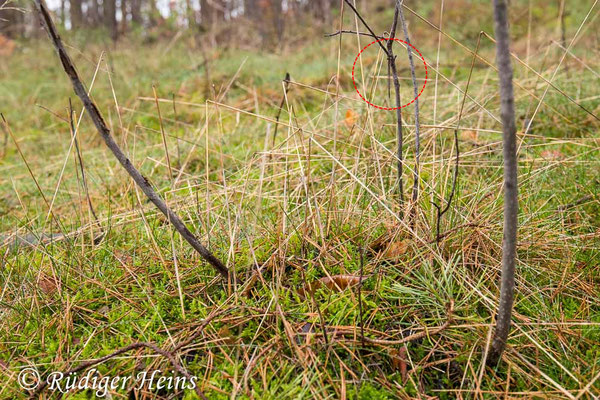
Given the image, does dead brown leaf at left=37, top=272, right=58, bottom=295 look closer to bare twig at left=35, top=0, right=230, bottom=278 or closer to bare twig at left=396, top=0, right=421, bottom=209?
bare twig at left=35, top=0, right=230, bottom=278

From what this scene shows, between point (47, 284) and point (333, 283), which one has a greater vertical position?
point (333, 283)

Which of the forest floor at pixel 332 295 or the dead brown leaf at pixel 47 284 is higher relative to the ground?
the forest floor at pixel 332 295

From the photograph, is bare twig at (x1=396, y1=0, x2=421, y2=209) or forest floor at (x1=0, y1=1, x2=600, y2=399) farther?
bare twig at (x1=396, y1=0, x2=421, y2=209)

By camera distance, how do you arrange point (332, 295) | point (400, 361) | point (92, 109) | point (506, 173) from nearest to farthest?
point (506, 173), point (92, 109), point (400, 361), point (332, 295)

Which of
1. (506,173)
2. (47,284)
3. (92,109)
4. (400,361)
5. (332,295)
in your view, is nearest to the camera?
(506,173)

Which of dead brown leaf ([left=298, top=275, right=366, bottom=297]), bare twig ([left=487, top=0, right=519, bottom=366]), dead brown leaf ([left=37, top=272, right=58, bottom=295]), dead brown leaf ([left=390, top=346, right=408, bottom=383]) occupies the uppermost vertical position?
bare twig ([left=487, top=0, right=519, bottom=366])

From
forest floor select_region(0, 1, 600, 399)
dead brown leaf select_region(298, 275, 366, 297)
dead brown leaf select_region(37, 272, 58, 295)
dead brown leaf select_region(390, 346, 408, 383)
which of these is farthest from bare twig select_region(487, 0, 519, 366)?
dead brown leaf select_region(37, 272, 58, 295)

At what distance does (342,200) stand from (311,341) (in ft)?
2.81

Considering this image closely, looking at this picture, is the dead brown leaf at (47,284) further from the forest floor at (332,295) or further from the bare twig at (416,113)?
the bare twig at (416,113)

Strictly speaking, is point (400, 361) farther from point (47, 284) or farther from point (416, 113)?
point (47, 284)

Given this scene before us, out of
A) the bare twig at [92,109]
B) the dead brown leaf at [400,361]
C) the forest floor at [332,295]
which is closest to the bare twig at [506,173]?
the forest floor at [332,295]

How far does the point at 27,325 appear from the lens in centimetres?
135

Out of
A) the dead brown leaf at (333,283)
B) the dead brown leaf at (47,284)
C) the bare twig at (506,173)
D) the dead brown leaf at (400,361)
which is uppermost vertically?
the bare twig at (506,173)

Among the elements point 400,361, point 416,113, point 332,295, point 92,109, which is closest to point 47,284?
point 92,109
